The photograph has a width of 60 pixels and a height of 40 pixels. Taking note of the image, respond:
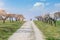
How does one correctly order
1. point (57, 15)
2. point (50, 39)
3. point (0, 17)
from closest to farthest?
point (50, 39) < point (57, 15) < point (0, 17)

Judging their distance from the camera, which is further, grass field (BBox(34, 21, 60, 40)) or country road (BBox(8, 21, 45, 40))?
grass field (BBox(34, 21, 60, 40))

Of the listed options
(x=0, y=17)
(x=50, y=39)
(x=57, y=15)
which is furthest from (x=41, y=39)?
(x=0, y=17)

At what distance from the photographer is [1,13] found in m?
65.9

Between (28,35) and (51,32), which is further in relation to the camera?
(51,32)

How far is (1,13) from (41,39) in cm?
4979

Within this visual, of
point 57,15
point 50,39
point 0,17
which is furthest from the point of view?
point 0,17

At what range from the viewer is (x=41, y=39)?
17.1m

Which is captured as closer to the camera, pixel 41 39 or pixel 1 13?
pixel 41 39

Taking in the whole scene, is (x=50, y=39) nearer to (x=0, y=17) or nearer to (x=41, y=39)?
(x=41, y=39)

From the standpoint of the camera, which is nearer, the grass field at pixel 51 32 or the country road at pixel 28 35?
the country road at pixel 28 35

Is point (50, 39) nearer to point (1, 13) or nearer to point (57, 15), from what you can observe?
point (57, 15)

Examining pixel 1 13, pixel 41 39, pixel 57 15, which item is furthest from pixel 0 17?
pixel 41 39

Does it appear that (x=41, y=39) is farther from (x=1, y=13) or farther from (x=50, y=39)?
(x=1, y=13)

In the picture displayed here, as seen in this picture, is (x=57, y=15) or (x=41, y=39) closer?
(x=41, y=39)
